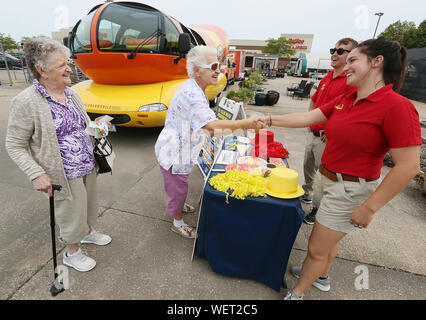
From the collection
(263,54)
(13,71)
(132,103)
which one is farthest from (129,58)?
(263,54)

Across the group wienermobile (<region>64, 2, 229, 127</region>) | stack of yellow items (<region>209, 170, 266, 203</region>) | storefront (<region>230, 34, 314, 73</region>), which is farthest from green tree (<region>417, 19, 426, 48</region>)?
stack of yellow items (<region>209, 170, 266, 203</region>)

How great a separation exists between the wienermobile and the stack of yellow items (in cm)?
287

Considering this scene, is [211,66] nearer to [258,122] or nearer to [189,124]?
[189,124]

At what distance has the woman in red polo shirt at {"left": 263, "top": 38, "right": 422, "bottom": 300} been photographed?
1.24 meters

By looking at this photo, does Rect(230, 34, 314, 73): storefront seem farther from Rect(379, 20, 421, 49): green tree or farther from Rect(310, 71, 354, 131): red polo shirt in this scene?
Rect(310, 71, 354, 131): red polo shirt

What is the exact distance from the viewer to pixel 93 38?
436 cm

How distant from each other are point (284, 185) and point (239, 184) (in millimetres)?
355

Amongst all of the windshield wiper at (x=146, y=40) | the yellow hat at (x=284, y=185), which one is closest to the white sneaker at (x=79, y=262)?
the yellow hat at (x=284, y=185)

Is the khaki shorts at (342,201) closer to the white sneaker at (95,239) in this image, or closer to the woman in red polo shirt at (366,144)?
the woman in red polo shirt at (366,144)

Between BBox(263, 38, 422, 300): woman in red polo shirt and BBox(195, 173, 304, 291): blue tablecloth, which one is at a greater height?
BBox(263, 38, 422, 300): woman in red polo shirt

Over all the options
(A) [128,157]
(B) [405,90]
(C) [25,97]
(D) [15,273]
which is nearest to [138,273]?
(D) [15,273]

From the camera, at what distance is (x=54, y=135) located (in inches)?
64.6

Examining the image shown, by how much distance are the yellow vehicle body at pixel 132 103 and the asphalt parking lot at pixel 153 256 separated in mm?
1382
